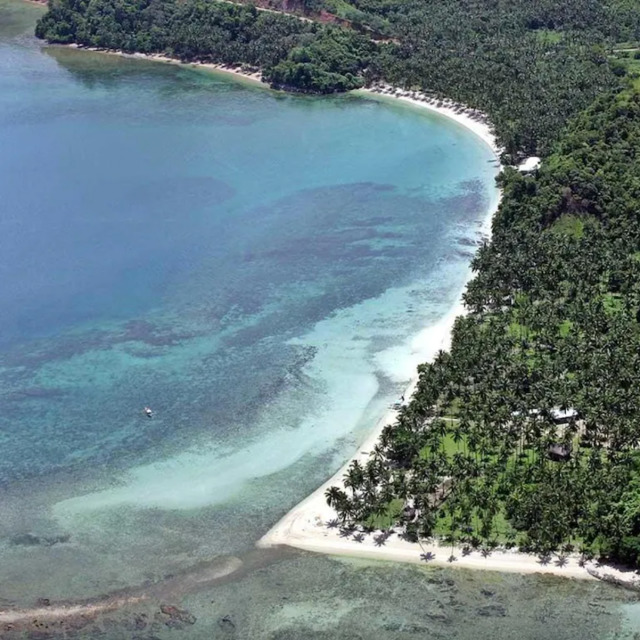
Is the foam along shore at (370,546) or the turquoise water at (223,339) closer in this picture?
the turquoise water at (223,339)

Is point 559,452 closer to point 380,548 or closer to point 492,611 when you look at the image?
point 492,611

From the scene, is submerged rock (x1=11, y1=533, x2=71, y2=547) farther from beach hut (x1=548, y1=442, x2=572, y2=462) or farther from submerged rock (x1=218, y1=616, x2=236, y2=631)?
beach hut (x1=548, y1=442, x2=572, y2=462)

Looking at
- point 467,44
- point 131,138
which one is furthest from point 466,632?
point 467,44

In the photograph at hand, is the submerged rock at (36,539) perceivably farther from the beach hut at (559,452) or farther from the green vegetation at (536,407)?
the beach hut at (559,452)

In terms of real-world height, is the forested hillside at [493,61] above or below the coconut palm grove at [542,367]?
above

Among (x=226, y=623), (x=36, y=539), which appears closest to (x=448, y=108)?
(x=36, y=539)

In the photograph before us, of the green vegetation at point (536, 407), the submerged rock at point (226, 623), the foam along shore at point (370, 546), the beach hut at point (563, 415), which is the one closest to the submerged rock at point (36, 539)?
the foam along shore at point (370, 546)
